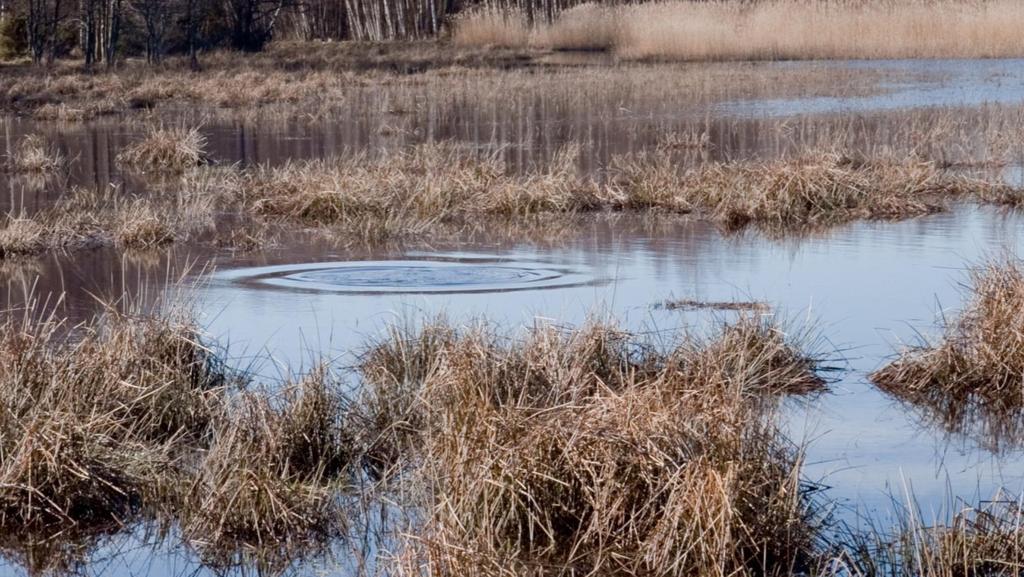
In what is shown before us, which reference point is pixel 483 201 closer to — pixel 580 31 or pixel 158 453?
pixel 158 453

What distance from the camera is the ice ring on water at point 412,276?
33.1 ft

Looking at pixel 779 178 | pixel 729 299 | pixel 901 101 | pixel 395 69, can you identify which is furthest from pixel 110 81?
pixel 729 299

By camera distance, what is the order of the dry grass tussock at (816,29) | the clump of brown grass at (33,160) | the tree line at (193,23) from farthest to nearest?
1. the tree line at (193,23)
2. the dry grass tussock at (816,29)
3. the clump of brown grass at (33,160)

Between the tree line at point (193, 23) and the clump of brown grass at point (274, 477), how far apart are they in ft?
108

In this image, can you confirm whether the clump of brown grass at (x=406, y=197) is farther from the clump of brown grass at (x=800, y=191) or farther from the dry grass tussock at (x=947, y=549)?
the dry grass tussock at (x=947, y=549)

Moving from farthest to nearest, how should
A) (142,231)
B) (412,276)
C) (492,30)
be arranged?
1. (492,30)
2. (142,231)
3. (412,276)

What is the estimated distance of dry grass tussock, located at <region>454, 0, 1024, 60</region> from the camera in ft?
106

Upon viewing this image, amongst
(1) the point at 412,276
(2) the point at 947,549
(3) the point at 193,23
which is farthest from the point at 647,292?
(3) the point at 193,23

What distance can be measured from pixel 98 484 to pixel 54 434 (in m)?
0.26

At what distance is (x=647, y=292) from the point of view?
980cm

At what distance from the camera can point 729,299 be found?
9.48 m

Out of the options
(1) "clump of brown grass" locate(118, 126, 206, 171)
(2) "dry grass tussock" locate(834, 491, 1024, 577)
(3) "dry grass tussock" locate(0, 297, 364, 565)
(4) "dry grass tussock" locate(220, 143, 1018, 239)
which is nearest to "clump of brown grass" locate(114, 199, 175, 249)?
(4) "dry grass tussock" locate(220, 143, 1018, 239)

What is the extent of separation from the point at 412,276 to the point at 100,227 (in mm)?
3486

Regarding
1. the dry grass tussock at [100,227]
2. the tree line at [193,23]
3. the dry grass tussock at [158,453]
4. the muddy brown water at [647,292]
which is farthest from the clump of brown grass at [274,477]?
the tree line at [193,23]
